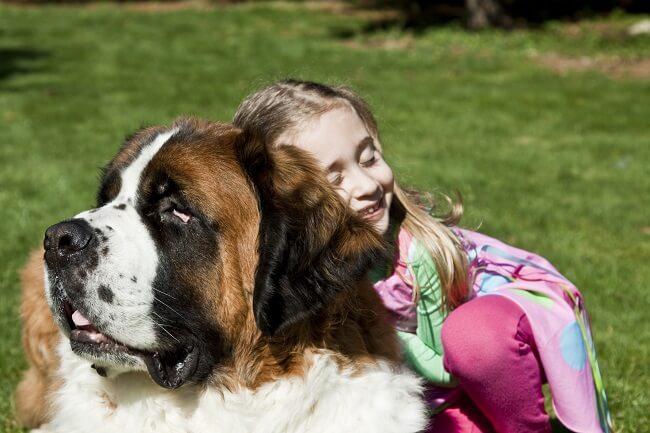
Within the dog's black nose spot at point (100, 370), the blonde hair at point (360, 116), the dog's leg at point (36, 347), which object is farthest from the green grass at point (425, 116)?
the dog's black nose spot at point (100, 370)

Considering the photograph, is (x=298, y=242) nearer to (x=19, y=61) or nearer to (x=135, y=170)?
(x=135, y=170)

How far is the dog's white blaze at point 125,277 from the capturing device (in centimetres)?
269

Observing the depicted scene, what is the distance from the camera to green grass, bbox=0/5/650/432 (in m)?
6.64

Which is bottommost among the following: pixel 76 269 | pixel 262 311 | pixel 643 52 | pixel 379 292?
pixel 643 52

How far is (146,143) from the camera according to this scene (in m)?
3.08

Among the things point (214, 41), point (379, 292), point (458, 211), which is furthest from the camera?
point (214, 41)

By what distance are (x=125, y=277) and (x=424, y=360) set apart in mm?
1570

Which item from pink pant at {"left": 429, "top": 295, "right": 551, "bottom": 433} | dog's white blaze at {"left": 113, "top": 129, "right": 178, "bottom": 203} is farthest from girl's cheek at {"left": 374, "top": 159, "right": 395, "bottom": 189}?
A: dog's white blaze at {"left": 113, "top": 129, "right": 178, "bottom": 203}

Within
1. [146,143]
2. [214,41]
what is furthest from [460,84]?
[146,143]

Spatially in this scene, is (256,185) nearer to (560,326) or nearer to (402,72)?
(560,326)

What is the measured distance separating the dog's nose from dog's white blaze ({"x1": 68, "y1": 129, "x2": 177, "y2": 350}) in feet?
0.13

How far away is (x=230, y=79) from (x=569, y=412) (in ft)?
39.8

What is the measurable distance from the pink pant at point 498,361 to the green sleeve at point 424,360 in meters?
0.10

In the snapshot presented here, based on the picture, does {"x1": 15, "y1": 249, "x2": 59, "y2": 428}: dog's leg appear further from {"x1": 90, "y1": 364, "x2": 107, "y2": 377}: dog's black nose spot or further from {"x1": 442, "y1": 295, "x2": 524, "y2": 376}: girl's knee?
{"x1": 442, "y1": 295, "x2": 524, "y2": 376}: girl's knee
